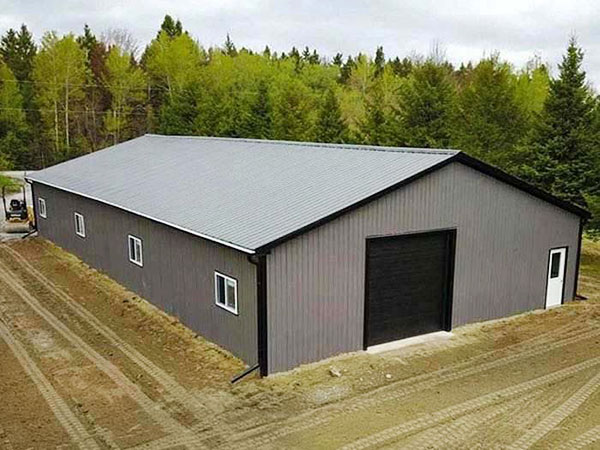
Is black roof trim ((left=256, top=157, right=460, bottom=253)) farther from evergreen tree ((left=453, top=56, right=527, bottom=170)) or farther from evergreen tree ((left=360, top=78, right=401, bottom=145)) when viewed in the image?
evergreen tree ((left=360, top=78, right=401, bottom=145))

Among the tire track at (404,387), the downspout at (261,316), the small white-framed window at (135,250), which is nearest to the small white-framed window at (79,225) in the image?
the small white-framed window at (135,250)

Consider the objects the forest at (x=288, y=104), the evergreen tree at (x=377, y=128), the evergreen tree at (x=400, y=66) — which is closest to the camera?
the forest at (x=288, y=104)

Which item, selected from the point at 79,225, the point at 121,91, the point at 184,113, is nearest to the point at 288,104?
the point at 184,113

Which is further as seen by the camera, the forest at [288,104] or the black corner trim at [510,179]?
the forest at [288,104]

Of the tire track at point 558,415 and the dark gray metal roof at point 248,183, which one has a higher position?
the dark gray metal roof at point 248,183

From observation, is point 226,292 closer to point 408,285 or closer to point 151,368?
point 151,368

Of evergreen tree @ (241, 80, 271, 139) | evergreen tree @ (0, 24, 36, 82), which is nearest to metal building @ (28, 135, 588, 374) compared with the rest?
evergreen tree @ (241, 80, 271, 139)

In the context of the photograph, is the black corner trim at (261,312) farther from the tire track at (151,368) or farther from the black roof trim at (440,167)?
the tire track at (151,368)
